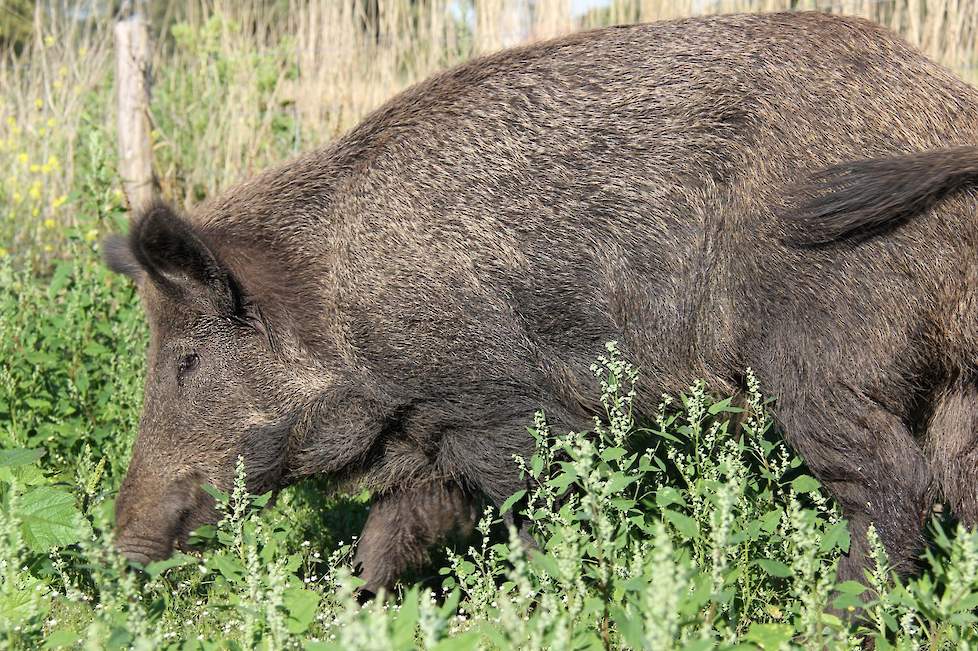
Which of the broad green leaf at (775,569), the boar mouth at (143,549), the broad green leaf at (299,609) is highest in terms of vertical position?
the broad green leaf at (775,569)

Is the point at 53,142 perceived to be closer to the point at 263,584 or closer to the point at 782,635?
the point at 263,584

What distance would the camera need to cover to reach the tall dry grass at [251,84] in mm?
8141

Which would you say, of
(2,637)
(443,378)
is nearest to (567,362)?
(443,378)

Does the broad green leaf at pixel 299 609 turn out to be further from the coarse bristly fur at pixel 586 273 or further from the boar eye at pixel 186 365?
the boar eye at pixel 186 365

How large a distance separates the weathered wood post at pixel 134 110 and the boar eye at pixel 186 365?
3.77m

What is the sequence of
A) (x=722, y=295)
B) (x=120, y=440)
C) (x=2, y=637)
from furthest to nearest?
(x=120, y=440), (x=722, y=295), (x=2, y=637)

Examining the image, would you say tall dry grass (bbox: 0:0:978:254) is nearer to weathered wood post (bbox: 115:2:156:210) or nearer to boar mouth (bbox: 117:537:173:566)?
weathered wood post (bbox: 115:2:156:210)

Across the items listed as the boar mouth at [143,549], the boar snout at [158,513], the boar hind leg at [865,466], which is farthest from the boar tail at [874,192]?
the boar mouth at [143,549]

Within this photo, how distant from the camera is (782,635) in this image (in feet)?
8.45

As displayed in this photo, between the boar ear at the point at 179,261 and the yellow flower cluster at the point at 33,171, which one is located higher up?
the boar ear at the point at 179,261

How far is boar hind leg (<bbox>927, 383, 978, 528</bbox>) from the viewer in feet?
11.5

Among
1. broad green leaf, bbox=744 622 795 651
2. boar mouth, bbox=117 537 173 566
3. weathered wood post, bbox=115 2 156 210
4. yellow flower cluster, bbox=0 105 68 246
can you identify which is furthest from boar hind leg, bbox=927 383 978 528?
yellow flower cluster, bbox=0 105 68 246

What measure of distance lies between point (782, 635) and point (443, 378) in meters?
1.73

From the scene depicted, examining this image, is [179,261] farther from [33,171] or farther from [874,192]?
[33,171]
